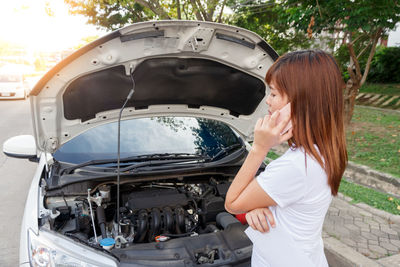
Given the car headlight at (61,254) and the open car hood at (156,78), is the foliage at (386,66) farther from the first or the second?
the car headlight at (61,254)

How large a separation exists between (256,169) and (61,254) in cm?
126

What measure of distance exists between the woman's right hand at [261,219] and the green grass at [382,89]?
46.4 ft

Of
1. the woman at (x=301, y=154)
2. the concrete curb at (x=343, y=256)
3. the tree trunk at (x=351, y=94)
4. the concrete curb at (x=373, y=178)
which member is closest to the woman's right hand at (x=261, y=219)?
the woman at (x=301, y=154)

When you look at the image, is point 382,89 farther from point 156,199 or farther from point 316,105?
point 316,105

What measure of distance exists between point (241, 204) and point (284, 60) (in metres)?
0.59

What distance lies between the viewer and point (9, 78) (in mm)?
16422

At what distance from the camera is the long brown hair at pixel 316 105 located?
3.81ft

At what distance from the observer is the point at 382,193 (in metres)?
4.96

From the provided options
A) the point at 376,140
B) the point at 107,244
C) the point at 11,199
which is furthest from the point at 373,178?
the point at 11,199

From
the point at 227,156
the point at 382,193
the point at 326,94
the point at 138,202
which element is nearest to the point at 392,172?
the point at 382,193

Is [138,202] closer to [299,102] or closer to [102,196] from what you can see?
[102,196]

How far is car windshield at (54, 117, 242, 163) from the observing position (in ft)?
9.45

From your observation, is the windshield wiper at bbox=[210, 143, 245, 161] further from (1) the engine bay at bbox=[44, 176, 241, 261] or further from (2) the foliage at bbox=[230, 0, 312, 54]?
(2) the foliage at bbox=[230, 0, 312, 54]

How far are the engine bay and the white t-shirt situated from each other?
1.14 metres
